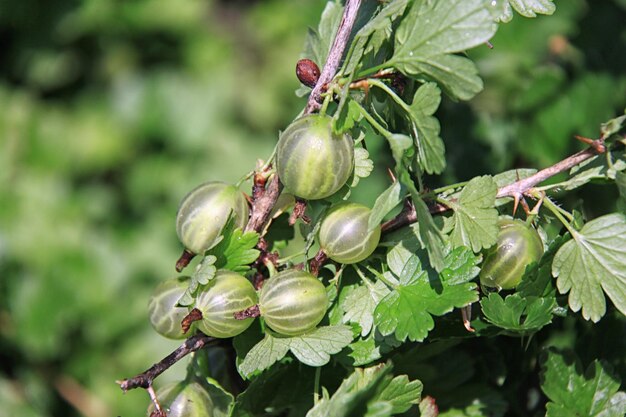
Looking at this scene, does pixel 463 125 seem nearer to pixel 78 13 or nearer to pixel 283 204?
pixel 283 204

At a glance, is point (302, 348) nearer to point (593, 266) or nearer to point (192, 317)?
point (192, 317)

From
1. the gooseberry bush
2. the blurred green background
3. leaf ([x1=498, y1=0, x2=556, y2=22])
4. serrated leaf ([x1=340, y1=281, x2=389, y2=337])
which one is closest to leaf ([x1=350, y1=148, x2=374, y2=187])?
the gooseberry bush

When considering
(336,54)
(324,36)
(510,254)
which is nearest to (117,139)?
(324,36)

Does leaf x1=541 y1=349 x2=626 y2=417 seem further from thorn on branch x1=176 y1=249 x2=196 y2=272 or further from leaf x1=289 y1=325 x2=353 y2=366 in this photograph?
thorn on branch x1=176 y1=249 x2=196 y2=272

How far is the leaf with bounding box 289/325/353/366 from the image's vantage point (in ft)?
2.13

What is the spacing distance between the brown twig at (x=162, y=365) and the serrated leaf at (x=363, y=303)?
139 mm

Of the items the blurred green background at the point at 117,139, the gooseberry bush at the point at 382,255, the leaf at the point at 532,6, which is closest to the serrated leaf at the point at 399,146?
the gooseberry bush at the point at 382,255

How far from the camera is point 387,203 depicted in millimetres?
630

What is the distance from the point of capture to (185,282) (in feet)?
2.48

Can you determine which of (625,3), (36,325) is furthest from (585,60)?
(36,325)

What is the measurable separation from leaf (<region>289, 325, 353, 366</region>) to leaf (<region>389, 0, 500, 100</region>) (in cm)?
24

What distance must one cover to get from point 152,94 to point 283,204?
1.95m

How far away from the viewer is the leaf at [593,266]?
2.24 ft

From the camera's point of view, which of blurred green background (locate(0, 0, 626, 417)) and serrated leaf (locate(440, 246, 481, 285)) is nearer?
serrated leaf (locate(440, 246, 481, 285))
